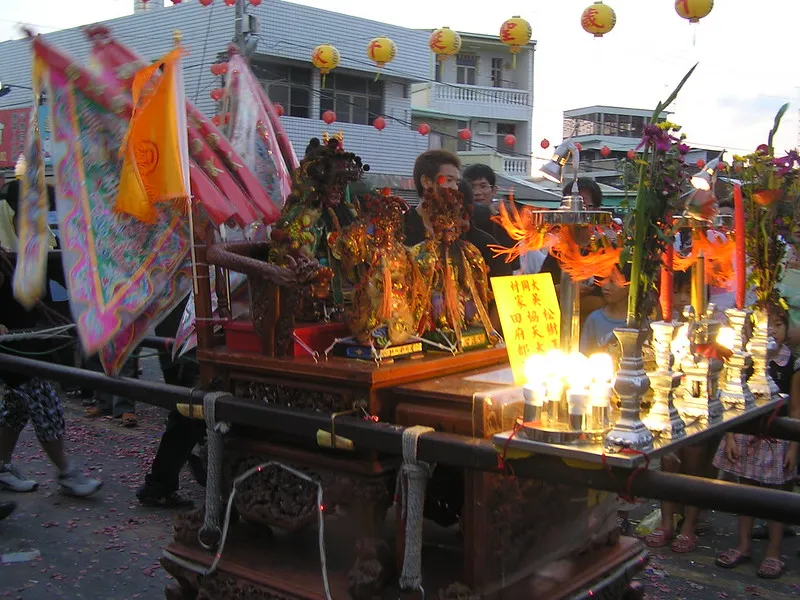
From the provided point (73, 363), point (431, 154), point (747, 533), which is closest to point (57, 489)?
point (73, 363)

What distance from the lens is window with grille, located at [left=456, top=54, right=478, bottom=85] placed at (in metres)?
25.3

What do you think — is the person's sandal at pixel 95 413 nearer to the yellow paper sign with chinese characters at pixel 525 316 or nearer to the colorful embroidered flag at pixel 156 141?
the colorful embroidered flag at pixel 156 141

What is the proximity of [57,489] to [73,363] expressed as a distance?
7.85 ft

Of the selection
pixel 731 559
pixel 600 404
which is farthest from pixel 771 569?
pixel 600 404

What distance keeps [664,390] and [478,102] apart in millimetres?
22939

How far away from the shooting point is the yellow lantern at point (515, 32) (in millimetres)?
8117

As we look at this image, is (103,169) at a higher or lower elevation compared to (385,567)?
higher

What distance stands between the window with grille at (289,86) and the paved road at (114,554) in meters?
12.5

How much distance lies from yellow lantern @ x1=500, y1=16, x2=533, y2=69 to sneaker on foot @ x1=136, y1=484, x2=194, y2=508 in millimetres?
5537

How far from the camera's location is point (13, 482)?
5320 millimetres

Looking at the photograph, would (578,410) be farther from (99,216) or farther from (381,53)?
(381,53)

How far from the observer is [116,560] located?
13.7ft

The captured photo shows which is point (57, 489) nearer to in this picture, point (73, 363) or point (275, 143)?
point (73, 363)

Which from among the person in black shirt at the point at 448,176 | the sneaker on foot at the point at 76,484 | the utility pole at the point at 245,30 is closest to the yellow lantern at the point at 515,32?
the utility pole at the point at 245,30
